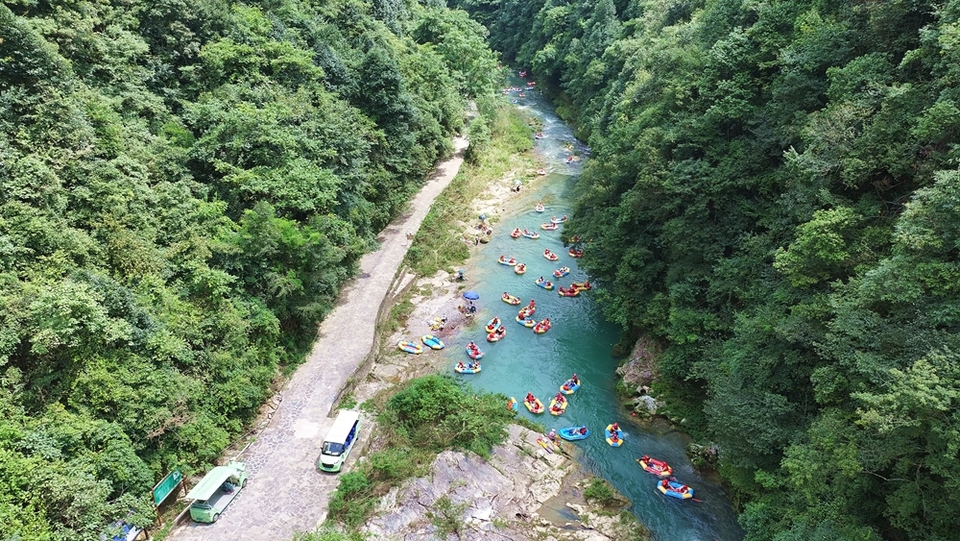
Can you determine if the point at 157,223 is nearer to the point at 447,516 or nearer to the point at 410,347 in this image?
the point at 410,347

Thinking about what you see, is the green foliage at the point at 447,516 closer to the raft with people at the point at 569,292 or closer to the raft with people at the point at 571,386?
the raft with people at the point at 571,386

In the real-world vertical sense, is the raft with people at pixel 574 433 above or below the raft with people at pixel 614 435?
below

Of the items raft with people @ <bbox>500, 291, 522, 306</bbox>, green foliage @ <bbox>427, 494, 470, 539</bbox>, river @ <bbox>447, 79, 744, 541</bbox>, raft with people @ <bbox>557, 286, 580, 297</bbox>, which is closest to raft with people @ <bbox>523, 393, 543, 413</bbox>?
river @ <bbox>447, 79, 744, 541</bbox>

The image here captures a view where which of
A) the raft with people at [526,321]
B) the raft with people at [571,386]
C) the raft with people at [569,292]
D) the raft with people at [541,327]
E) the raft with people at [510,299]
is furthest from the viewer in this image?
the raft with people at [569,292]

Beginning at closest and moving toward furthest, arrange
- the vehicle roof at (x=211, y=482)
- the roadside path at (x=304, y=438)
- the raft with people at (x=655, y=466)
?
the vehicle roof at (x=211, y=482), the roadside path at (x=304, y=438), the raft with people at (x=655, y=466)

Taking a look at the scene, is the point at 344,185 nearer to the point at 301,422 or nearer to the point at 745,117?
the point at 301,422

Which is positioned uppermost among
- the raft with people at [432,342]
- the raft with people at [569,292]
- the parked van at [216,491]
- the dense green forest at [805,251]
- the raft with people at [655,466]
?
the dense green forest at [805,251]

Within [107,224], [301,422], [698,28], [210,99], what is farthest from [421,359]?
[698,28]

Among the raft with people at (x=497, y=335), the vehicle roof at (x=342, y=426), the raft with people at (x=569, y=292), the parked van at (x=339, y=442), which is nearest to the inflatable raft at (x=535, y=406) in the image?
the raft with people at (x=497, y=335)
